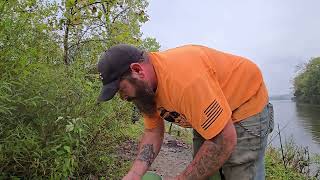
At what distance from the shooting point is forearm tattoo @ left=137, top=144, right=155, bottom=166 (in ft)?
9.55

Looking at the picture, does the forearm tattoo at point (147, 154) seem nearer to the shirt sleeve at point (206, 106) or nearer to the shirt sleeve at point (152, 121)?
the shirt sleeve at point (152, 121)

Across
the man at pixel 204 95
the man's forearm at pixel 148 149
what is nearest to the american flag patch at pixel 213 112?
the man at pixel 204 95

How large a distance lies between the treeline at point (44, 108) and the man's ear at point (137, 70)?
57.5 inches

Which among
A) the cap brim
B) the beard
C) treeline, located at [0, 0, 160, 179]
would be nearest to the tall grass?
treeline, located at [0, 0, 160, 179]

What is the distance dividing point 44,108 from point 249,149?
2076 millimetres

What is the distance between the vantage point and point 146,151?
2.95 meters

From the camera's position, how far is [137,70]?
2.23 meters

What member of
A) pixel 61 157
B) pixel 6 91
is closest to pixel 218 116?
pixel 61 157

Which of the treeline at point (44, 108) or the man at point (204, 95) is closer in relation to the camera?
the man at point (204, 95)

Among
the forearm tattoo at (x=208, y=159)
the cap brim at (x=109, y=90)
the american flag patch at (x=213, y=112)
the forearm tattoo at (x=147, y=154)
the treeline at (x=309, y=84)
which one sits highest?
the cap brim at (x=109, y=90)

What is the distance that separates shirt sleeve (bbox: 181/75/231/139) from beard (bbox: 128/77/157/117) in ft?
0.81

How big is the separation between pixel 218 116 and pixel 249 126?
600 millimetres

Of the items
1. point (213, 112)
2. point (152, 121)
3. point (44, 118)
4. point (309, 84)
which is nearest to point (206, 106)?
point (213, 112)

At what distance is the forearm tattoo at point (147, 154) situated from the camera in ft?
9.55
